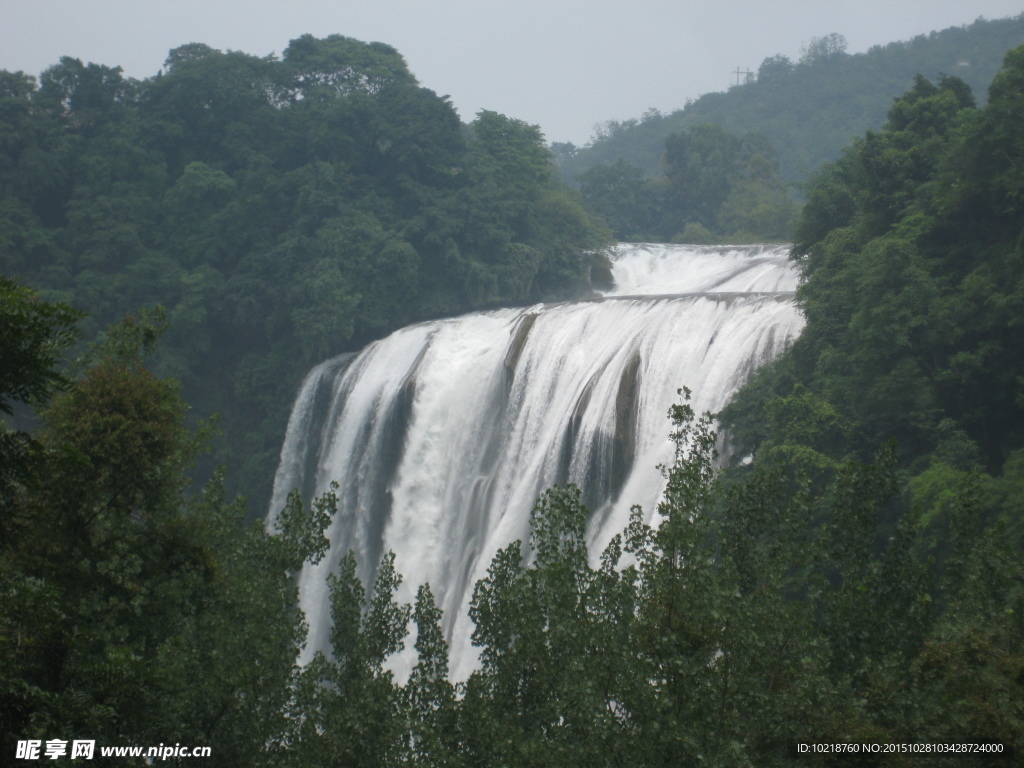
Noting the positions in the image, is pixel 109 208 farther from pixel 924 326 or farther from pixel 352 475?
pixel 924 326

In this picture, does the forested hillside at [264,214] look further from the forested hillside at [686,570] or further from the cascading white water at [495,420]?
the forested hillside at [686,570]

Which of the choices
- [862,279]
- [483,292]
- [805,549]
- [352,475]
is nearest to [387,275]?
[483,292]

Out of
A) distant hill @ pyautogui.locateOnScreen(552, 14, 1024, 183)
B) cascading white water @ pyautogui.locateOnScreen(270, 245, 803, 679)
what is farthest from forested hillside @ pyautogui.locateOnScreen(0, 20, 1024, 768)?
distant hill @ pyautogui.locateOnScreen(552, 14, 1024, 183)

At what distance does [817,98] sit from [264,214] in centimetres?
4698

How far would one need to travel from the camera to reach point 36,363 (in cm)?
564

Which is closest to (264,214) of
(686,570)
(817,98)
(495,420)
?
(495,420)

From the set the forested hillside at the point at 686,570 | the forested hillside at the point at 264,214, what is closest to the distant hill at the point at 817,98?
the forested hillside at the point at 264,214

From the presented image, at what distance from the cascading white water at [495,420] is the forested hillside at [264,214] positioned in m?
3.89

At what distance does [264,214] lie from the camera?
3188 centimetres

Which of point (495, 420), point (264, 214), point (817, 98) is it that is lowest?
point (495, 420)

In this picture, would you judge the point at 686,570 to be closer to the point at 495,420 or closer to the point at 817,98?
the point at 495,420

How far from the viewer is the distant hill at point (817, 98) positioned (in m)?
60.7

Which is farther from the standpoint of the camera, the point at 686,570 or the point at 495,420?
the point at 495,420

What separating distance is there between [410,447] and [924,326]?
10990 mm
